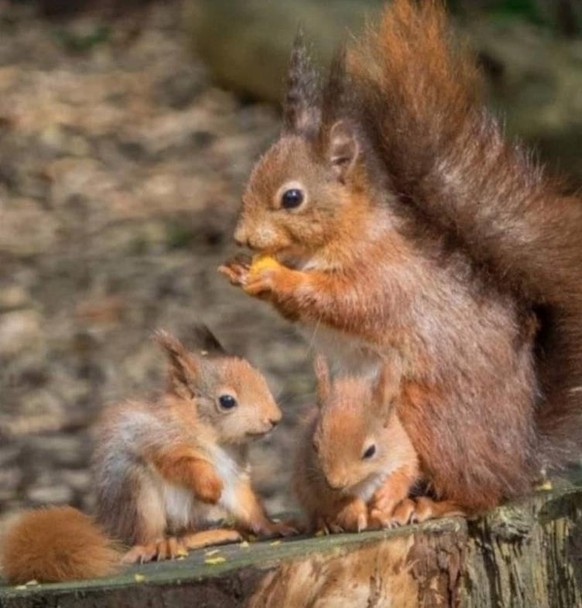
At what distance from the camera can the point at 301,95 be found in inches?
114

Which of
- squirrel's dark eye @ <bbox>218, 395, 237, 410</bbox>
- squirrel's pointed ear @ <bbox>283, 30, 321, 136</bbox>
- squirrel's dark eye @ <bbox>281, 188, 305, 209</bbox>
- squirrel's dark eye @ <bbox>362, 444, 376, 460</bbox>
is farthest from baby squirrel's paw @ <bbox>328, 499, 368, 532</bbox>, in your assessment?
squirrel's pointed ear @ <bbox>283, 30, 321, 136</bbox>

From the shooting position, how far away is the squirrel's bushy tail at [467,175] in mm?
2852

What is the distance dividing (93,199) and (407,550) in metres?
4.21

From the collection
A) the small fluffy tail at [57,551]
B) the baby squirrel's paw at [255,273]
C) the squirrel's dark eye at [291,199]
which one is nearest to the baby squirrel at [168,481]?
the small fluffy tail at [57,551]

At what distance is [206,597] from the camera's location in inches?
99.6

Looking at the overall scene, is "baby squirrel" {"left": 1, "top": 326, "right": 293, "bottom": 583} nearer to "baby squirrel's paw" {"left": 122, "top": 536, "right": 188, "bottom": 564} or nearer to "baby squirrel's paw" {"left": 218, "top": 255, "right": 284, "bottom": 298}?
"baby squirrel's paw" {"left": 122, "top": 536, "right": 188, "bottom": 564}

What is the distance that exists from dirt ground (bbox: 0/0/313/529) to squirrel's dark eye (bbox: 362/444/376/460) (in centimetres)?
130

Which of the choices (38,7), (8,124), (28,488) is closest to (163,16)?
(38,7)

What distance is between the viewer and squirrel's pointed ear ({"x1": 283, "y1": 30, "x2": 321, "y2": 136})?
289 cm

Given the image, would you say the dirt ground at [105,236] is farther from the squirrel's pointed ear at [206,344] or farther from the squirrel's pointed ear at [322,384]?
the squirrel's pointed ear at [322,384]

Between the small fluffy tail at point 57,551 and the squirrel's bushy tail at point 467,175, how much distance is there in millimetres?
695

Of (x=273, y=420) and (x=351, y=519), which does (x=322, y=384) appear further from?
(x=351, y=519)

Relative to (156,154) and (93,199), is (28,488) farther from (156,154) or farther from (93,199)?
(156,154)

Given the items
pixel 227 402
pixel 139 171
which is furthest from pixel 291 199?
pixel 139 171
